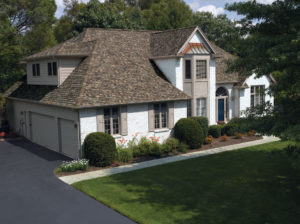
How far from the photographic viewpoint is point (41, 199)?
13.2 m

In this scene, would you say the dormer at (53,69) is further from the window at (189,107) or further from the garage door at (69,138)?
the window at (189,107)

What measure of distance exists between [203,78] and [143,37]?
6.72 m

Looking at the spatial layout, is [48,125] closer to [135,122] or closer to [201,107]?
[135,122]

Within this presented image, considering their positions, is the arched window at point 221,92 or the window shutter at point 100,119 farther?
the arched window at point 221,92

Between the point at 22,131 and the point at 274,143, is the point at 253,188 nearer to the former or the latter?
the point at 274,143

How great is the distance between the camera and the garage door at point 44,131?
21.4m

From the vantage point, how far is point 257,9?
11.3 metres

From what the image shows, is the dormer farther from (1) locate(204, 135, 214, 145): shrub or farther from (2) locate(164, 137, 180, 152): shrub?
(1) locate(204, 135, 214, 145): shrub

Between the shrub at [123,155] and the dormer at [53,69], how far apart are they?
6721 millimetres

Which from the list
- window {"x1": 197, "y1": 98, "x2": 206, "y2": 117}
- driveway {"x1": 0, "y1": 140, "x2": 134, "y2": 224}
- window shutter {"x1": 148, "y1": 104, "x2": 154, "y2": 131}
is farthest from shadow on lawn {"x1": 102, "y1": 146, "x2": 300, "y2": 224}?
window {"x1": 197, "y1": 98, "x2": 206, "y2": 117}

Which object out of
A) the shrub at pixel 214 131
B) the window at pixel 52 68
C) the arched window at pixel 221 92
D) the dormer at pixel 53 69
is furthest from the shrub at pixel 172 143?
the window at pixel 52 68

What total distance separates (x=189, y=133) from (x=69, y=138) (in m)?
7.82

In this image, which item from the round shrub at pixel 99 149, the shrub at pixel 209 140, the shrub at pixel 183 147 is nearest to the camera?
the round shrub at pixel 99 149

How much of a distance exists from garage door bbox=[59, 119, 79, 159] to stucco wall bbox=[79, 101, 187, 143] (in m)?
0.79
